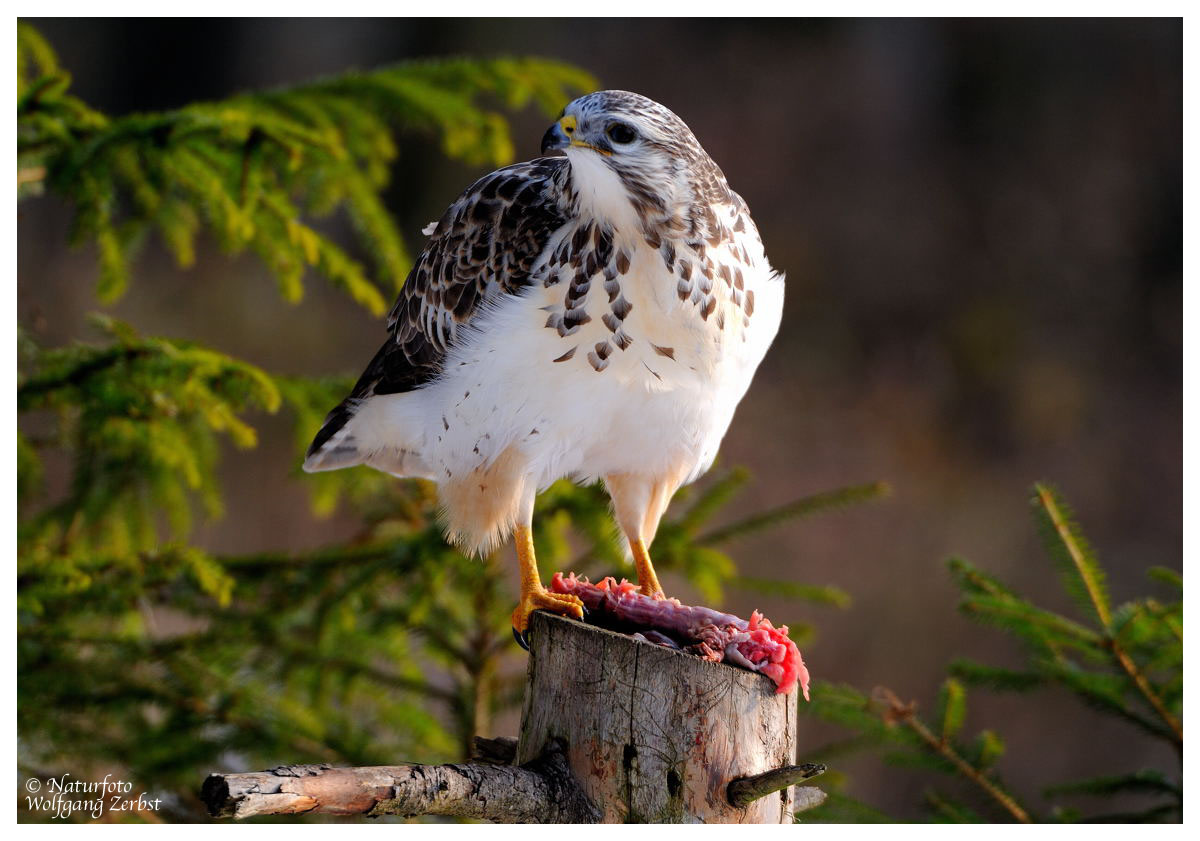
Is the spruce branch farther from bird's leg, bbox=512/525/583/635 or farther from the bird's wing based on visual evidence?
the bird's wing

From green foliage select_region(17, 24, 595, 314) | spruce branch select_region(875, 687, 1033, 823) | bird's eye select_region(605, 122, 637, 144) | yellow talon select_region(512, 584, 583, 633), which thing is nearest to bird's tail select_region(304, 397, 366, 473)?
green foliage select_region(17, 24, 595, 314)

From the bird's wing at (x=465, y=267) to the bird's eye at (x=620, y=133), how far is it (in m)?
0.28

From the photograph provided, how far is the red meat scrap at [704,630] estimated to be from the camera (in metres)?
2.86

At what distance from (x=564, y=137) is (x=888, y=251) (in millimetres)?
8681

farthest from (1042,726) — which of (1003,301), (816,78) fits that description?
(816,78)

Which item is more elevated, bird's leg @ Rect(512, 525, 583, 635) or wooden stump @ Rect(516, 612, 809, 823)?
bird's leg @ Rect(512, 525, 583, 635)

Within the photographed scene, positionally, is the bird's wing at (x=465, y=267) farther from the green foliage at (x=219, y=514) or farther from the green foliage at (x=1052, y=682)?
the green foliage at (x=1052, y=682)

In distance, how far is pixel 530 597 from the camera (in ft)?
11.4

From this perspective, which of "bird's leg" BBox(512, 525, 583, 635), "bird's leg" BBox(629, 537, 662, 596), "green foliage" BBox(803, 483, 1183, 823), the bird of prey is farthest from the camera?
"bird's leg" BBox(629, 537, 662, 596)

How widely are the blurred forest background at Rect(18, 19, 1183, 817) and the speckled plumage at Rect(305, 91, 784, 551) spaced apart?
6168mm

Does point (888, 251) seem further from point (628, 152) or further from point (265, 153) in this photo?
point (628, 152)

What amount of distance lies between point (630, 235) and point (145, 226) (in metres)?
2.48

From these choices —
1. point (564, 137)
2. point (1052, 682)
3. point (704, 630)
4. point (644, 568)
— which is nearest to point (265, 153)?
point (564, 137)

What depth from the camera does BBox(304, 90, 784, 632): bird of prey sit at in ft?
10.0
